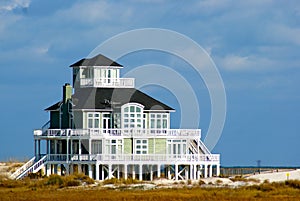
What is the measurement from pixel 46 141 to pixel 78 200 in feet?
82.7

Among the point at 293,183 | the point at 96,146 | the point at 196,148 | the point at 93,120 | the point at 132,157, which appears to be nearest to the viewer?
the point at 293,183

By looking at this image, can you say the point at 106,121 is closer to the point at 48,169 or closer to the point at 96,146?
the point at 96,146

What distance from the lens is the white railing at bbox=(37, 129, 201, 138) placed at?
278 ft

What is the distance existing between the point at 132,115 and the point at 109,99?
2309 mm

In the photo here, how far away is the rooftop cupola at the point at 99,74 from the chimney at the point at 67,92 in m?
2.02

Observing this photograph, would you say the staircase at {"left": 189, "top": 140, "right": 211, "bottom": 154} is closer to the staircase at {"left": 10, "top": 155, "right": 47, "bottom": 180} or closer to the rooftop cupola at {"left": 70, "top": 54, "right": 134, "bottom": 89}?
the rooftop cupola at {"left": 70, "top": 54, "right": 134, "bottom": 89}

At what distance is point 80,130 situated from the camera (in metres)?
85.0

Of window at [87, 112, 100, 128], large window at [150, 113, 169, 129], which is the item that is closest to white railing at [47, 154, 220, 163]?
window at [87, 112, 100, 128]

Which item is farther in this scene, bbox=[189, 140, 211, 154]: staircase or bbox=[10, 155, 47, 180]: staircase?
bbox=[189, 140, 211, 154]: staircase


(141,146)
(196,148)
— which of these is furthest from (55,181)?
(196,148)

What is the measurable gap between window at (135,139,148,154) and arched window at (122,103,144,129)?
1.21 meters

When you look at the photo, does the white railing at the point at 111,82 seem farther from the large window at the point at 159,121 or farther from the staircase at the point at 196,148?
the staircase at the point at 196,148

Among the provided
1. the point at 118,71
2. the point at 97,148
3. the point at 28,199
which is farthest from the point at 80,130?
the point at 28,199

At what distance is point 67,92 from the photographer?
3465 inches
